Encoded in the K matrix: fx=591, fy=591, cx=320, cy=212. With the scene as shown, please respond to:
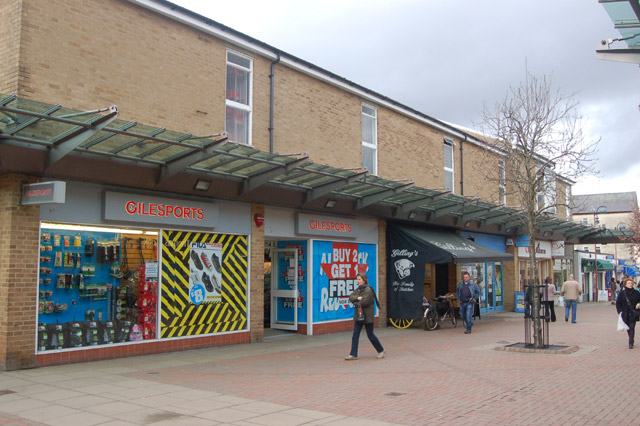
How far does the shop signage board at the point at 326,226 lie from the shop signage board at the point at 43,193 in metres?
6.65

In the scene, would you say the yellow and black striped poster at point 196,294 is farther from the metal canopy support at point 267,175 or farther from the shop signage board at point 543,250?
the shop signage board at point 543,250

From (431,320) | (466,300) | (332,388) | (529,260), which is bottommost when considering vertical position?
(332,388)

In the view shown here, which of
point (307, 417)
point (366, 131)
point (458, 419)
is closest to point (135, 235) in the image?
point (307, 417)

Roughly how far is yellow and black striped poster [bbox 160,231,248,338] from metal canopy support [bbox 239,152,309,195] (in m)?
1.25

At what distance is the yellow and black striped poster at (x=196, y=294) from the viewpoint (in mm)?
11914

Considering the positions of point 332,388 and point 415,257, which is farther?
point 415,257

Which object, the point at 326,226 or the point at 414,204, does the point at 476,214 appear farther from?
the point at 326,226

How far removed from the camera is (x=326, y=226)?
51.1 ft

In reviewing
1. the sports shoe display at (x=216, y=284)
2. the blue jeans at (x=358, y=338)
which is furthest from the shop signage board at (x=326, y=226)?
the blue jeans at (x=358, y=338)

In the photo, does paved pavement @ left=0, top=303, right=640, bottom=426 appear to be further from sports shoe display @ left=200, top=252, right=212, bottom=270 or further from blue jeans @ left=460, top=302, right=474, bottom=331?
blue jeans @ left=460, top=302, right=474, bottom=331

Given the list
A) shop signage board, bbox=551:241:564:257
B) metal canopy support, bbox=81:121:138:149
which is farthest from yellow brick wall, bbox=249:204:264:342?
shop signage board, bbox=551:241:564:257

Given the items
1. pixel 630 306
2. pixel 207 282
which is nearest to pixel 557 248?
pixel 630 306

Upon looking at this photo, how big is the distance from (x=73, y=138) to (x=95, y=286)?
3.02m

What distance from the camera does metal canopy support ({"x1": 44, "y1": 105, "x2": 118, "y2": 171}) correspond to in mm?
8477
